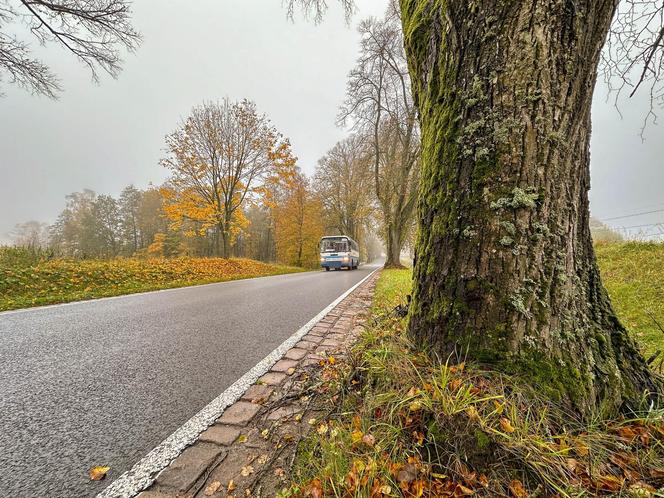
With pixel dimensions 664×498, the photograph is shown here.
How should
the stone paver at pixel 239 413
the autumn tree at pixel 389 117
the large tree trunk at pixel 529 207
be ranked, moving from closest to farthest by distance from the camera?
1. the large tree trunk at pixel 529 207
2. the stone paver at pixel 239 413
3. the autumn tree at pixel 389 117

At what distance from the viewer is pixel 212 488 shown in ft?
3.58

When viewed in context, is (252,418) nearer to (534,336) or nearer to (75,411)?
(75,411)

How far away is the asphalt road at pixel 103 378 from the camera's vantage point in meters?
1.25

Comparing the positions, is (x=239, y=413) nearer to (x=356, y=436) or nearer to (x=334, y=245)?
(x=356, y=436)

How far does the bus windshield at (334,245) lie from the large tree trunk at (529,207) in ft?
55.7

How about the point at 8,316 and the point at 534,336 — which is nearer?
the point at 534,336

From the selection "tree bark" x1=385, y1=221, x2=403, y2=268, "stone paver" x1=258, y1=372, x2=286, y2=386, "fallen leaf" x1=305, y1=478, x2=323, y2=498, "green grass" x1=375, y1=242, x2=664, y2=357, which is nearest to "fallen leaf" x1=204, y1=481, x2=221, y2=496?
"fallen leaf" x1=305, y1=478, x2=323, y2=498

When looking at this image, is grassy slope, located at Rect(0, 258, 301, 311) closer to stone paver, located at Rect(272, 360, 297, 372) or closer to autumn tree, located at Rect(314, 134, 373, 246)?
stone paver, located at Rect(272, 360, 297, 372)

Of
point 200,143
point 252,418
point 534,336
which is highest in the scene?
point 200,143

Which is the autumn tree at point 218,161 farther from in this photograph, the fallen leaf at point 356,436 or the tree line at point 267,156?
the fallen leaf at point 356,436

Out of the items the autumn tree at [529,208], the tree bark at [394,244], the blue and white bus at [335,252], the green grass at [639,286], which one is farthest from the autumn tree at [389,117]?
the autumn tree at [529,208]

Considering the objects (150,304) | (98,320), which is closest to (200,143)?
(150,304)

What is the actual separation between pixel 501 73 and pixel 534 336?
53.7 inches

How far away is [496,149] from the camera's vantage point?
1357 mm
